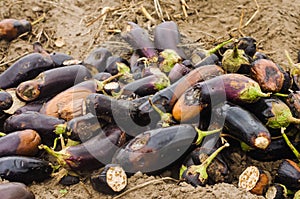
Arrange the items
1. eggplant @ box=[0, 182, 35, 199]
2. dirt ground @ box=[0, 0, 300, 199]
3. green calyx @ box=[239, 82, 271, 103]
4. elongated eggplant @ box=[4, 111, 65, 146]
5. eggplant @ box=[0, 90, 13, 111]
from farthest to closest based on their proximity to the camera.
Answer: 1. dirt ground @ box=[0, 0, 300, 199]
2. eggplant @ box=[0, 90, 13, 111]
3. elongated eggplant @ box=[4, 111, 65, 146]
4. green calyx @ box=[239, 82, 271, 103]
5. eggplant @ box=[0, 182, 35, 199]

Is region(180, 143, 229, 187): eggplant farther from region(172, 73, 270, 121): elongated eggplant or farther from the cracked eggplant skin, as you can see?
region(172, 73, 270, 121): elongated eggplant

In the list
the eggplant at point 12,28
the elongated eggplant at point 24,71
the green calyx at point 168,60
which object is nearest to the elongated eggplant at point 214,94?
the green calyx at point 168,60

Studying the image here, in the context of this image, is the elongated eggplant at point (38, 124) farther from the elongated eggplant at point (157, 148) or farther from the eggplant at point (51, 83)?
the elongated eggplant at point (157, 148)

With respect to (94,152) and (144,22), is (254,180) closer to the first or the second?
(94,152)

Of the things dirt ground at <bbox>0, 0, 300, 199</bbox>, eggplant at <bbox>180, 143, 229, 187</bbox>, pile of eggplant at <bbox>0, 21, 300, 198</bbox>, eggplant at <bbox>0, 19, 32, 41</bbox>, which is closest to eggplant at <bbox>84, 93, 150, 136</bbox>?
pile of eggplant at <bbox>0, 21, 300, 198</bbox>

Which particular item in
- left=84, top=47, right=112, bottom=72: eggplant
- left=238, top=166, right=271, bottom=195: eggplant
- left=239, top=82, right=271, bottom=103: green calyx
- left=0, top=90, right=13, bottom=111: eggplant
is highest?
left=239, top=82, right=271, bottom=103: green calyx
